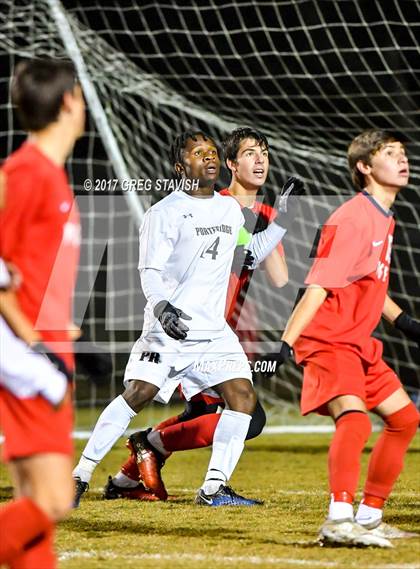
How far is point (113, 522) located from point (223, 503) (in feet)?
2.48

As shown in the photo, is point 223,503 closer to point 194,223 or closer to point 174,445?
point 174,445

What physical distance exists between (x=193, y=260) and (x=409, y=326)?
4.84ft

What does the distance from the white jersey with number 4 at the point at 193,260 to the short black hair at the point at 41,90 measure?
2.70 meters

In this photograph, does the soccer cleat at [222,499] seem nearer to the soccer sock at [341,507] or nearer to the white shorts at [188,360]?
the white shorts at [188,360]

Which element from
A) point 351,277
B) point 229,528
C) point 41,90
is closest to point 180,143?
point 351,277

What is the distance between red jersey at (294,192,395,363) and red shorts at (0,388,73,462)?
1.74 m

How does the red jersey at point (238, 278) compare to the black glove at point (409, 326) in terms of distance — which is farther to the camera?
the red jersey at point (238, 278)

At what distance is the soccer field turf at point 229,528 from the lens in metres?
4.27

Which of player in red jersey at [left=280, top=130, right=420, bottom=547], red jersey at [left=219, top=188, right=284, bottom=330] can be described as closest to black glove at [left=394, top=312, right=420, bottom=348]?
player in red jersey at [left=280, top=130, right=420, bottom=547]

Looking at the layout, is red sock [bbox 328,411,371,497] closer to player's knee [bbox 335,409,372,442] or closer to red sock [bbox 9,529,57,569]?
player's knee [bbox 335,409,372,442]

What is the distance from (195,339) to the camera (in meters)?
5.98

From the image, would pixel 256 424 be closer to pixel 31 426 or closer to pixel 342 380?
pixel 342 380

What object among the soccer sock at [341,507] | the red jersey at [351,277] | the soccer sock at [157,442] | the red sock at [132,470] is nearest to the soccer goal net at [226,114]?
the soccer sock at [157,442]

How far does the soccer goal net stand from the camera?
1052cm
